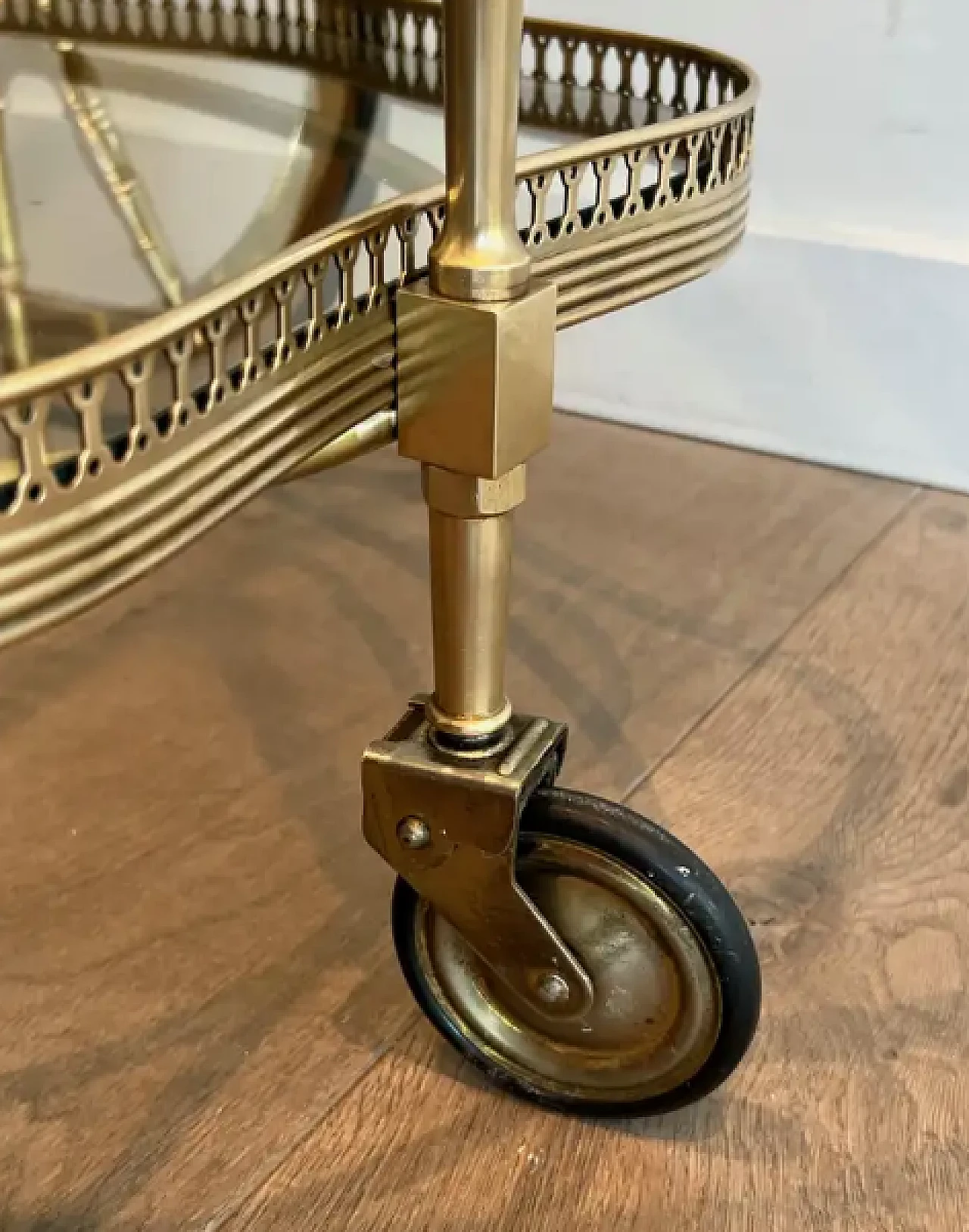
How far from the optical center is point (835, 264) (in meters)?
1.07

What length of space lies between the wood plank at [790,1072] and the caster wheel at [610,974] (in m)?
0.03

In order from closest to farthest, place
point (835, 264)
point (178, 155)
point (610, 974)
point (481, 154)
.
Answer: point (481, 154) < point (610, 974) < point (178, 155) < point (835, 264)

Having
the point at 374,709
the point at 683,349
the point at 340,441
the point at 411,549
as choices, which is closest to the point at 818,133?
the point at 683,349

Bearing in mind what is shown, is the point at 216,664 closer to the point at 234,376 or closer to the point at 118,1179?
the point at 118,1179

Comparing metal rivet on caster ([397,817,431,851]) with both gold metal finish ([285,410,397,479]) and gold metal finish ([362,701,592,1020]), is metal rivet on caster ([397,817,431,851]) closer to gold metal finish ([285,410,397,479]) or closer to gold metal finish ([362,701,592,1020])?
gold metal finish ([362,701,592,1020])

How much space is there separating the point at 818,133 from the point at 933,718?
49 centimetres

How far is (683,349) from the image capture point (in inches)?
45.2

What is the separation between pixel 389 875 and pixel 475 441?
1.10 ft

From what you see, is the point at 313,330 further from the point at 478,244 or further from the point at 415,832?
the point at 415,832

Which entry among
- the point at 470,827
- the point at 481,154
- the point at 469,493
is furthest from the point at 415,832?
the point at 481,154

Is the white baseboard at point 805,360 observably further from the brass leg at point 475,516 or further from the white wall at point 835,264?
the brass leg at point 475,516

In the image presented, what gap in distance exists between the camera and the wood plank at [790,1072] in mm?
524

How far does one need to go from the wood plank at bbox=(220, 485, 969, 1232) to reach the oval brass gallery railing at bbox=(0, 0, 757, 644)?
288mm

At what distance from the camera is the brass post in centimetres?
37
